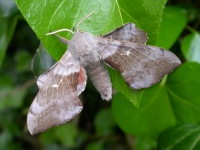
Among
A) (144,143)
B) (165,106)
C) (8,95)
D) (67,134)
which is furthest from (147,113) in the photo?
(8,95)

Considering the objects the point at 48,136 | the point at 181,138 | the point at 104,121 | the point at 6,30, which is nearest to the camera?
the point at 181,138

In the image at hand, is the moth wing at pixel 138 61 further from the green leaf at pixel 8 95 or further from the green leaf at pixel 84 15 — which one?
the green leaf at pixel 8 95

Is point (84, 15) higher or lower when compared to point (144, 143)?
higher

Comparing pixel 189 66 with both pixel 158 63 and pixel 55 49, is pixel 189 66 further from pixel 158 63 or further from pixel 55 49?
pixel 55 49

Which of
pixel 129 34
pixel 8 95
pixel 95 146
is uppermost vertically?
pixel 129 34

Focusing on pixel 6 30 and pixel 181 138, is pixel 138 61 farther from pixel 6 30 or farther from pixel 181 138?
pixel 6 30
